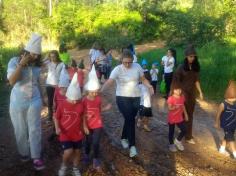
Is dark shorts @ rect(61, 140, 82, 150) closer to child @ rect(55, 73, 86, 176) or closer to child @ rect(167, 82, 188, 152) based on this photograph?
child @ rect(55, 73, 86, 176)

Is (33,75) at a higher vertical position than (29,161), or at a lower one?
higher

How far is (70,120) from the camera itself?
5613 mm

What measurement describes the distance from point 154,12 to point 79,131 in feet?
98.9

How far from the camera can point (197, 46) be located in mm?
18578

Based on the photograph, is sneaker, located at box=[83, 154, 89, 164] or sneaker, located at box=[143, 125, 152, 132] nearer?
sneaker, located at box=[83, 154, 89, 164]

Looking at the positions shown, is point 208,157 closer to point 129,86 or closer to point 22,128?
point 129,86

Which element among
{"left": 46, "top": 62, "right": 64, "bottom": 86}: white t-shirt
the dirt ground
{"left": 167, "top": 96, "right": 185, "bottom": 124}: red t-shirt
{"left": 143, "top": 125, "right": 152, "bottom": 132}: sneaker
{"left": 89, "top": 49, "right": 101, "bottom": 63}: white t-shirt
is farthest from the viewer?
{"left": 89, "top": 49, "right": 101, "bottom": 63}: white t-shirt

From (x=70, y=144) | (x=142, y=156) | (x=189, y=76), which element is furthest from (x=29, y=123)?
(x=189, y=76)

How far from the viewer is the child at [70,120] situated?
552cm

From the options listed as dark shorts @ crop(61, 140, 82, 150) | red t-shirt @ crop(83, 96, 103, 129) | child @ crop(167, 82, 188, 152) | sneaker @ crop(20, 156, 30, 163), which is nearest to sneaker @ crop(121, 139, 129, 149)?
child @ crop(167, 82, 188, 152)

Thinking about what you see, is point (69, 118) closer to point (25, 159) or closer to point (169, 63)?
point (25, 159)

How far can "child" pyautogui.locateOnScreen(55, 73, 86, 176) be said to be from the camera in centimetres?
552

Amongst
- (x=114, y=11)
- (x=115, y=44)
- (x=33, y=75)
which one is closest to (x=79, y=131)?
(x=33, y=75)

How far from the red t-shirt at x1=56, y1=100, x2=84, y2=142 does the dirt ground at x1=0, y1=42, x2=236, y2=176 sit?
2.66 ft
